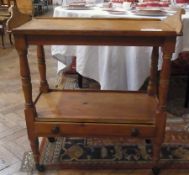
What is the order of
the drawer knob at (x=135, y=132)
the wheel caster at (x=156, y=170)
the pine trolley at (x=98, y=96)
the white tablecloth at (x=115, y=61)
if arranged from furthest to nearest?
the white tablecloth at (x=115, y=61), the wheel caster at (x=156, y=170), the drawer knob at (x=135, y=132), the pine trolley at (x=98, y=96)

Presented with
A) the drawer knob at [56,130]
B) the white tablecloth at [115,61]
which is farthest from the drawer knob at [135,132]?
the white tablecloth at [115,61]

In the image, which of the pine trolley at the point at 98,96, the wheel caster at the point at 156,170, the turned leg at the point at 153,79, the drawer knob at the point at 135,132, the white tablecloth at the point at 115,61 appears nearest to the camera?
the pine trolley at the point at 98,96

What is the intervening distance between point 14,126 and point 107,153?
73 cm

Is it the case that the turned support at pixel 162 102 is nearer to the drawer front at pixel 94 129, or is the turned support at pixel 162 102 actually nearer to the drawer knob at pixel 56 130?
the drawer front at pixel 94 129

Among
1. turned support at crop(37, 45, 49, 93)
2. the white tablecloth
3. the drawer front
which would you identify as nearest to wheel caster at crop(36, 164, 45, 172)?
the drawer front

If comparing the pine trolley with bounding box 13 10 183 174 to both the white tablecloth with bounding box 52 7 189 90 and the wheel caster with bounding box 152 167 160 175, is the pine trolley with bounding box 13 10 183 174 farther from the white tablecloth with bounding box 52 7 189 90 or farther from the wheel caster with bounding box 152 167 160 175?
the white tablecloth with bounding box 52 7 189 90

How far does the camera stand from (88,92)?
164cm

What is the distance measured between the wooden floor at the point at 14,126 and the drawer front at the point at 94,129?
0.87 feet

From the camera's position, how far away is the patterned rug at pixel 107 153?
4.91ft

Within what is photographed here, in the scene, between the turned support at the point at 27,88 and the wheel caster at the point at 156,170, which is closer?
the turned support at the point at 27,88

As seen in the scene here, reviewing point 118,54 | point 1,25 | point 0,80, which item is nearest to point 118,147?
point 118,54

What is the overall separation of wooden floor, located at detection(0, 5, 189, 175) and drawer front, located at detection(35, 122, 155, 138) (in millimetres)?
265

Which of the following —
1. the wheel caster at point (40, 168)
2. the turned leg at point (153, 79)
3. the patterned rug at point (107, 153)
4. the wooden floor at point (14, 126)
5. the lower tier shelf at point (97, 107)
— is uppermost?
the turned leg at point (153, 79)

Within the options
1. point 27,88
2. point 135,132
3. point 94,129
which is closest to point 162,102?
point 135,132
